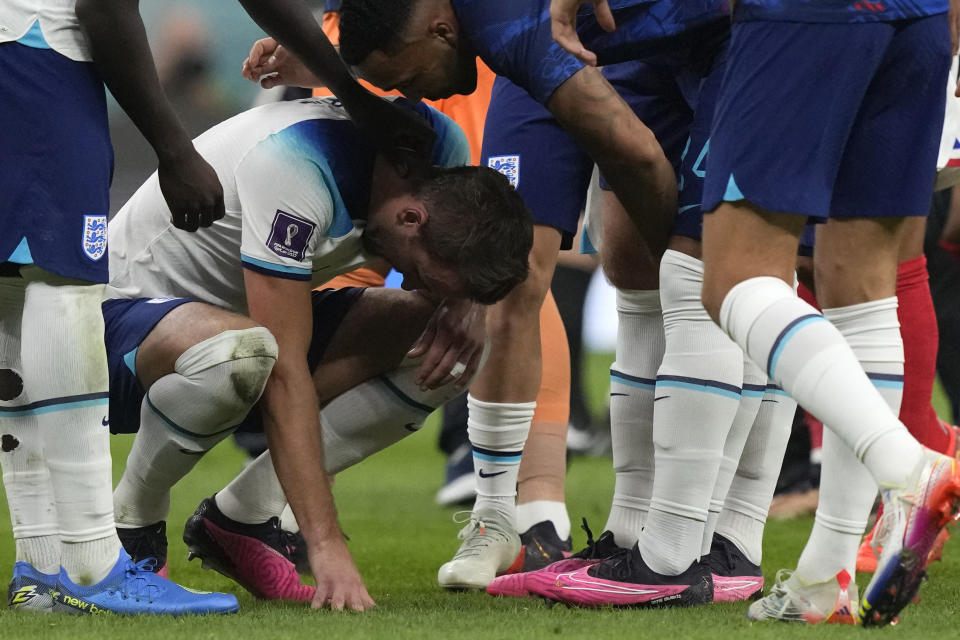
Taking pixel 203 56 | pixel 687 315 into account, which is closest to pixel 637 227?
pixel 687 315

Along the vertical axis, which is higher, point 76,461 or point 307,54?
point 307,54

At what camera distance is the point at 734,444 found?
8.63 feet

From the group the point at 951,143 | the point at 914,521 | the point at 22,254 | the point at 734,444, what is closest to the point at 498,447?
the point at 734,444

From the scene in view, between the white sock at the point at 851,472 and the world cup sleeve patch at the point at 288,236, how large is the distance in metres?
0.89

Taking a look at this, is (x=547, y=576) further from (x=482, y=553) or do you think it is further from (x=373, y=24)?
(x=373, y=24)

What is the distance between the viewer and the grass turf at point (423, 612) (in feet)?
6.77

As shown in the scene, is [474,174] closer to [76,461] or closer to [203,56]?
[76,461]

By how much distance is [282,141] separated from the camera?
2.50 m

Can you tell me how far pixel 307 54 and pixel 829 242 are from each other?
3.22 ft

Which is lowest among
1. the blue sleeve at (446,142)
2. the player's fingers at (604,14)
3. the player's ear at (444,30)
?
the blue sleeve at (446,142)

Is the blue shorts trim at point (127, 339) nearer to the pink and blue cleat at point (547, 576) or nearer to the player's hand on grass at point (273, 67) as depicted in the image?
the player's hand on grass at point (273, 67)

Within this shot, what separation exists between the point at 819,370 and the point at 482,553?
1.07 metres

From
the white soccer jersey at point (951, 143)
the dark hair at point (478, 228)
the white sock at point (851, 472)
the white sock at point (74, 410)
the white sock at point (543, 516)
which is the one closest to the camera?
the white sock at point (851, 472)

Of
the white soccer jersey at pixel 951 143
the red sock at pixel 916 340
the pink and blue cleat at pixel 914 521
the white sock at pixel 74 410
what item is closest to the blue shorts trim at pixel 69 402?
the white sock at pixel 74 410
